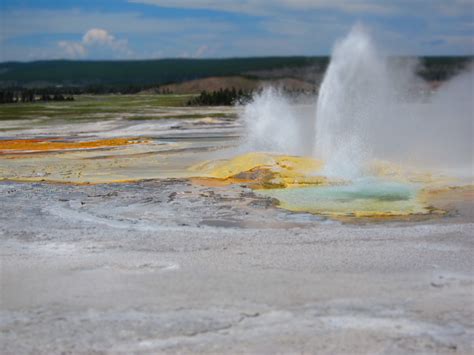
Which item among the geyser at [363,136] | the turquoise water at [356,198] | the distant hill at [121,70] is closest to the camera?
the turquoise water at [356,198]

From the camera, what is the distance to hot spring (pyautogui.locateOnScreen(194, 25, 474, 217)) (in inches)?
458

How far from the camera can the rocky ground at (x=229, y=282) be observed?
5699 mm

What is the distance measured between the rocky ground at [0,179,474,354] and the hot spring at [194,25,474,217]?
134cm

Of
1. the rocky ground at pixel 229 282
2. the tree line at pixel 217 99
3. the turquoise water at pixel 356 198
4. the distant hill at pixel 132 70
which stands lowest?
the rocky ground at pixel 229 282

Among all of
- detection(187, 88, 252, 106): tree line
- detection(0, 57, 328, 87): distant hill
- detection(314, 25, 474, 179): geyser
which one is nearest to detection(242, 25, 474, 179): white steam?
detection(314, 25, 474, 179): geyser

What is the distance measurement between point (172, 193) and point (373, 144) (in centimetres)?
764

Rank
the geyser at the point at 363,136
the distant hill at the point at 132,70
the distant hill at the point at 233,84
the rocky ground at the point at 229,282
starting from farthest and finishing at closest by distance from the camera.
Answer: the distant hill at the point at 132,70, the distant hill at the point at 233,84, the geyser at the point at 363,136, the rocky ground at the point at 229,282

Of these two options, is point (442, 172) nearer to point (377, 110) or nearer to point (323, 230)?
point (323, 230)

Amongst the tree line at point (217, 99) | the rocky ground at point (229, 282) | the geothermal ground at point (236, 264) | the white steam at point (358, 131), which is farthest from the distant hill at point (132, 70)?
the rocky ground at point (229, 282)

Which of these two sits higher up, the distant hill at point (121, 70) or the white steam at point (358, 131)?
the distant hill at point (121, 70)

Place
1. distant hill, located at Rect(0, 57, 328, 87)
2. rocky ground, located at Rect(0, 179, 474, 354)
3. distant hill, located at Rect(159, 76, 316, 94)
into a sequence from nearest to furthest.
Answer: rocky ground, located at Rect(0, 179, 474, 354) < distant hill, located at Rect(159, 76, 316, 94) < distant hill, located at Rect(0, 57, 328, 87)

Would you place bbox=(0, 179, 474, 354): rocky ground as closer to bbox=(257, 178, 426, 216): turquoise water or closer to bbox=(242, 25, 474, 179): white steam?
bbox=(257, 178, 426, 216): turquoise water

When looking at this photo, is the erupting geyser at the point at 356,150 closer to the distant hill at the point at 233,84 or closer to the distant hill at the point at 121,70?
the distant hill at the point at 233,84

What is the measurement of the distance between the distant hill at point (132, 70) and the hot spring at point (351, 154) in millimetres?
94065
